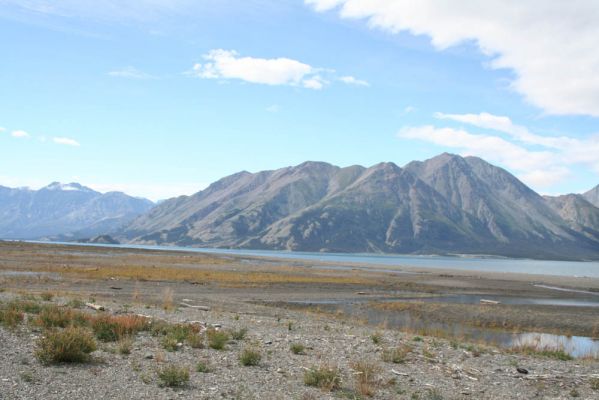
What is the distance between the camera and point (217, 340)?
61.3 ft

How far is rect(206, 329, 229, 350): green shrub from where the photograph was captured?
60.5 ft

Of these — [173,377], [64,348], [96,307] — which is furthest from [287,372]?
[96,307]

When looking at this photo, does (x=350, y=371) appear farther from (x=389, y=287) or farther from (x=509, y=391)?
(x=389, y=287)

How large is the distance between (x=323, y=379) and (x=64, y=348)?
7455 mm

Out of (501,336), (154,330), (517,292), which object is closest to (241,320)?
(154,330)

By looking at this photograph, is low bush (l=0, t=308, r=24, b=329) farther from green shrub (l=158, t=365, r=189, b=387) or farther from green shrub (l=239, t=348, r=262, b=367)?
green shrub (l=239, t=348, r=262, b=367)

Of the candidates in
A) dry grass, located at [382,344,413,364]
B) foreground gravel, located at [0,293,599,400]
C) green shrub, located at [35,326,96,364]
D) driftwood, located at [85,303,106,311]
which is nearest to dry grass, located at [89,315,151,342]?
foreground gravel, located at [0,293,599,400]

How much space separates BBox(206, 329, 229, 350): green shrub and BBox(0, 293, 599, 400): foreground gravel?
0.29 metres

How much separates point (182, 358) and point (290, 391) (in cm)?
433

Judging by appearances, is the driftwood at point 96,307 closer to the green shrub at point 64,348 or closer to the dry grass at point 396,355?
the green shrub at point 64,348

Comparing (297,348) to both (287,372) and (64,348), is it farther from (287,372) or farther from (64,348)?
(64,348)

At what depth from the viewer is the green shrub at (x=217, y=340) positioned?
18453 mm

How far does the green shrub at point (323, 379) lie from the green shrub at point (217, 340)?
4.28 metres

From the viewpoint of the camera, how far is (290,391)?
46.3 ft
